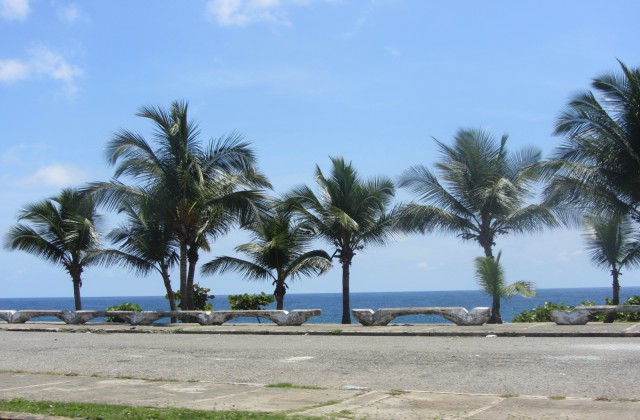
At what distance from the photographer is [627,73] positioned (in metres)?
19.5

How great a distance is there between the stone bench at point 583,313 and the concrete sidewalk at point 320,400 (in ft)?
32.5

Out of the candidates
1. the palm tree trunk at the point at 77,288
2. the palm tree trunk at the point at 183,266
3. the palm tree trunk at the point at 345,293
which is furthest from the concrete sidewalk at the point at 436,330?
the palm tree trunk at the point at 77,288

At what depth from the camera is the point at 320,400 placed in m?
8.15

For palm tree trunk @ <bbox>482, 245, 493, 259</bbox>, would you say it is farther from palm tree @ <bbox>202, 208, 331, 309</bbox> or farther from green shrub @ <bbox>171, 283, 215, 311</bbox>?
green shrub @ <bbox>171, 283, 215, 311</bbox>

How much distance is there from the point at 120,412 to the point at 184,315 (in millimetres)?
15440

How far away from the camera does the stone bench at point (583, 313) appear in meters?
16.8

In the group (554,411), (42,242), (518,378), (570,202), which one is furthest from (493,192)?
(42,242)

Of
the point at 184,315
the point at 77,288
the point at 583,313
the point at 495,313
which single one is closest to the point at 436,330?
the point at 583,313

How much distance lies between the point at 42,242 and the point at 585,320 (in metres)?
22.1

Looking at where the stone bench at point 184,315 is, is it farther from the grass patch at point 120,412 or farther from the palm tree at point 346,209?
the grass patch at point 120,412

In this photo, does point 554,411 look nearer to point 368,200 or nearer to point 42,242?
point 368,200

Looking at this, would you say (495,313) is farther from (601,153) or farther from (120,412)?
(120,412)

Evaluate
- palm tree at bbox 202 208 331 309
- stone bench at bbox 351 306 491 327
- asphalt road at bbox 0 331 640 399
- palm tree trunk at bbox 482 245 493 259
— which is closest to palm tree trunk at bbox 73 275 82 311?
palm tree at bbox 202 208 331 309

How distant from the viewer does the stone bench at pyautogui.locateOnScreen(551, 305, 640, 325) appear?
16.8 meters
